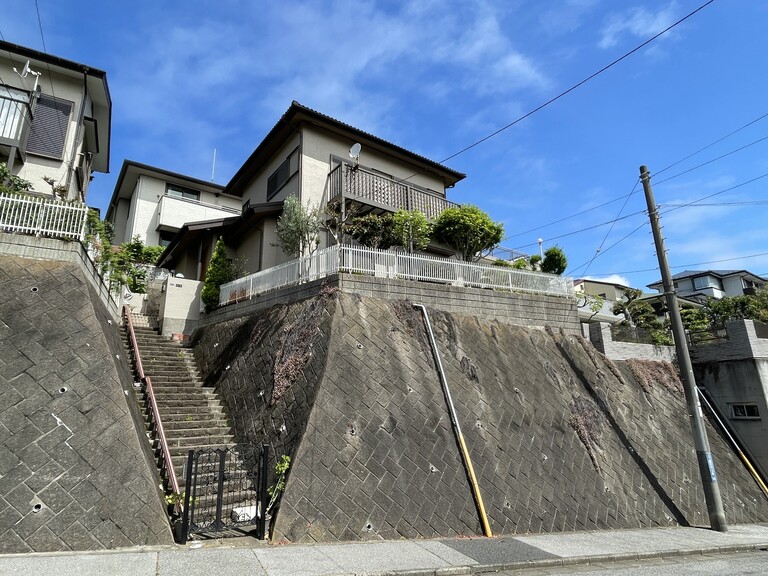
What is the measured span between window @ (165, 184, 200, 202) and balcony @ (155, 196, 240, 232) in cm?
161

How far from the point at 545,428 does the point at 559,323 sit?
484 cm

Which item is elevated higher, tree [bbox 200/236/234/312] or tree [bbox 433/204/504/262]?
tree [bbox 433/204/504/262]

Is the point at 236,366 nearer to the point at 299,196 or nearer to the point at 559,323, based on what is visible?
the point at 299,196

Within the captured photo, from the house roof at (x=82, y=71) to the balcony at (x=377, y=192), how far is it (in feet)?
29.4

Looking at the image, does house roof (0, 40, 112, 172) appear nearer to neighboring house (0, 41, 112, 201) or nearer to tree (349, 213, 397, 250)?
neighboring house (0, 41, 112, 201)

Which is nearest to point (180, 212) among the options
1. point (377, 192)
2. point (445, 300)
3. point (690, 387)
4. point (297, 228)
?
point (297, 228)

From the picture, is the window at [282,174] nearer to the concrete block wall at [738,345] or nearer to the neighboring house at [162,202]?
the neighboring house at [162,202]

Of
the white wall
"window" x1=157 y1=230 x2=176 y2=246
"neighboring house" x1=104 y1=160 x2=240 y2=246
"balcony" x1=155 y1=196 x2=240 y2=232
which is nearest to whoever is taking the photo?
the white wall

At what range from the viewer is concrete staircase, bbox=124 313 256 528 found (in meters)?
7.38

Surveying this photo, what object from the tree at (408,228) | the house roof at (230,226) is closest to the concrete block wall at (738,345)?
the tree at (408,228)

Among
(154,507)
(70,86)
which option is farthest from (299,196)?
(154,507)

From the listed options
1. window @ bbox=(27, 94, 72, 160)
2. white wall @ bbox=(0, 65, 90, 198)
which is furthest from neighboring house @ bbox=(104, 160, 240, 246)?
window @ bbox=(27, 94, 72, 160)

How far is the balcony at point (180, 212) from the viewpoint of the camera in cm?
2430

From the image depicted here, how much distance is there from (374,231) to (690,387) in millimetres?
10399
